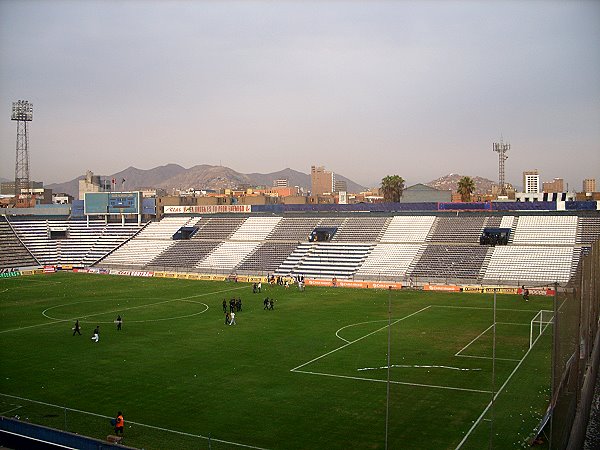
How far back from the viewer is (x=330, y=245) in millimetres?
73938

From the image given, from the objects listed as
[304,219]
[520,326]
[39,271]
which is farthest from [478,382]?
[39,271]

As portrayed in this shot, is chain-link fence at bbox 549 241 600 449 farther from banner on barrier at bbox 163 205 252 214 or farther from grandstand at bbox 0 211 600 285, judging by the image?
banner on barrier at bbox 163 205 252 214

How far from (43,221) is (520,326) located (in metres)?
76.0

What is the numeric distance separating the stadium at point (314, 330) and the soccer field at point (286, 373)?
111 mm

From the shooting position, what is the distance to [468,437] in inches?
763

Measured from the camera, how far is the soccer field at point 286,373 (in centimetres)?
2016

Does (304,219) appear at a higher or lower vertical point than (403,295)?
higher

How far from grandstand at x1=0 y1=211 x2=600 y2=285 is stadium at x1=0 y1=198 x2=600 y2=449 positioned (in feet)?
0.94

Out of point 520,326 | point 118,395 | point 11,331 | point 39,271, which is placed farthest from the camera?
point 39,271

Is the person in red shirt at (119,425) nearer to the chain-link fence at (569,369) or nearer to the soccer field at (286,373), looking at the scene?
the soccer field at (286,373)

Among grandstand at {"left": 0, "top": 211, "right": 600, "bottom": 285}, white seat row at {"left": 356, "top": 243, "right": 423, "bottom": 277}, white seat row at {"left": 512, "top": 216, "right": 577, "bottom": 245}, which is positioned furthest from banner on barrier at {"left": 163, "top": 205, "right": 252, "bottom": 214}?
white seat row at {"left": 512, "top": 216, "right": 577, "bottom": 245}

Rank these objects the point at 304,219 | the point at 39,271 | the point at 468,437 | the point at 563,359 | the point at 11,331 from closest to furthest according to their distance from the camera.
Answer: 1. the point at 563,359
2. the point at 468,437
3. the point at 11,331
4. the point at 39,271
5. the point at 304,219

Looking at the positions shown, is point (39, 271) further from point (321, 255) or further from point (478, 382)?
point (478, 382)

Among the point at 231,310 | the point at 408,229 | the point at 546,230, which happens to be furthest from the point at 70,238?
the point at 546,230
